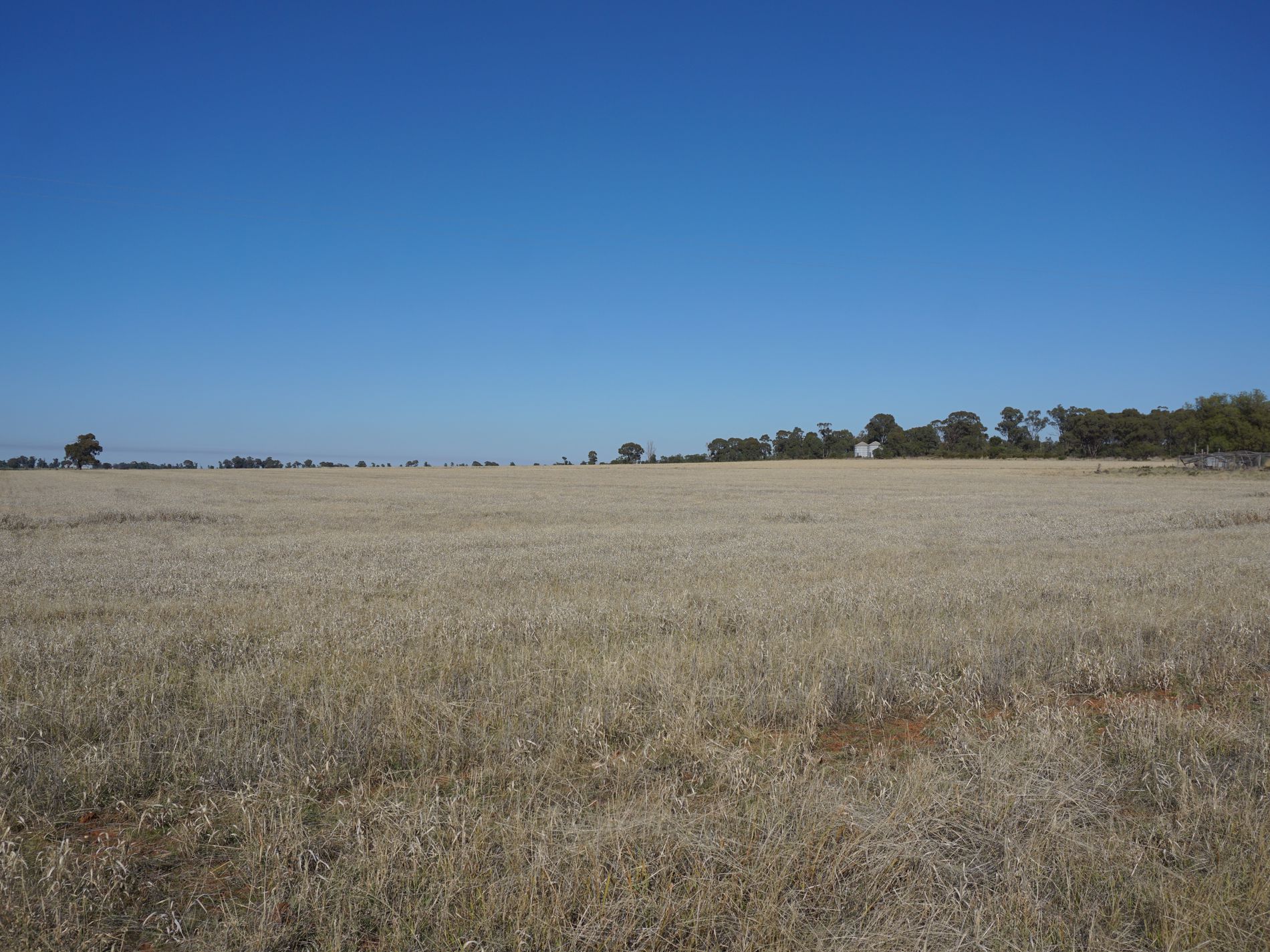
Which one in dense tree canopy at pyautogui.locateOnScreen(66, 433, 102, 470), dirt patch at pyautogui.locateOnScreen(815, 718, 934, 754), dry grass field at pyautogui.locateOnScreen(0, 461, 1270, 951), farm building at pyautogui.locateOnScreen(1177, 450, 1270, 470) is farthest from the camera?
dense tree canopy at pyautogui.locateOnScreen(66, 433, 102, 470)

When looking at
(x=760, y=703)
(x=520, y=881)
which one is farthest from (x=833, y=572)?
(x=520, y=881)

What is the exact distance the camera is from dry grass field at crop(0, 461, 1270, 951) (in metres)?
3.39

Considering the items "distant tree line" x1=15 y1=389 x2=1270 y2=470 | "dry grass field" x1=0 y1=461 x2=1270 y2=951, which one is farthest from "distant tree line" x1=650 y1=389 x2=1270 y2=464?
"dry grass field" x1=0 y1=461 x2=1270 y2=951

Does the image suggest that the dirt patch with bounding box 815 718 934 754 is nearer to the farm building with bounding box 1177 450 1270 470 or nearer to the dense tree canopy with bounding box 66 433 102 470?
the farm building with bounding box 1177 450 1270 470

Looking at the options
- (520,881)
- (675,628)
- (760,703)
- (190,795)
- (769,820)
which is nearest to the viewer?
(520,881)

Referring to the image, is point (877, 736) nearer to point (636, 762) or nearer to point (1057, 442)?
point (636, 762)

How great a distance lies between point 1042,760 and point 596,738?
3.11 m

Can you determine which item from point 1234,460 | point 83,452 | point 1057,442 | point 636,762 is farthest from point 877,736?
point 83,452

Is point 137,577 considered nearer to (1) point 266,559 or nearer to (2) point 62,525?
(1) point 266,559

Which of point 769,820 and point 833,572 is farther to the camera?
point 833,572

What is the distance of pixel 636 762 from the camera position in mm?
5074

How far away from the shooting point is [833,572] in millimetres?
13914

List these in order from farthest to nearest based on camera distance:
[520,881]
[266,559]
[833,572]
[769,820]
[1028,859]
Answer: [266,559], [833,572], [769,820], [1028,859], [520,881]

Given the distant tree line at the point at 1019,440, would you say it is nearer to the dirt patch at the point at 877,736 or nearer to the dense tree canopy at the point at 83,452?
the dense tree canopy at the point at 83,452
